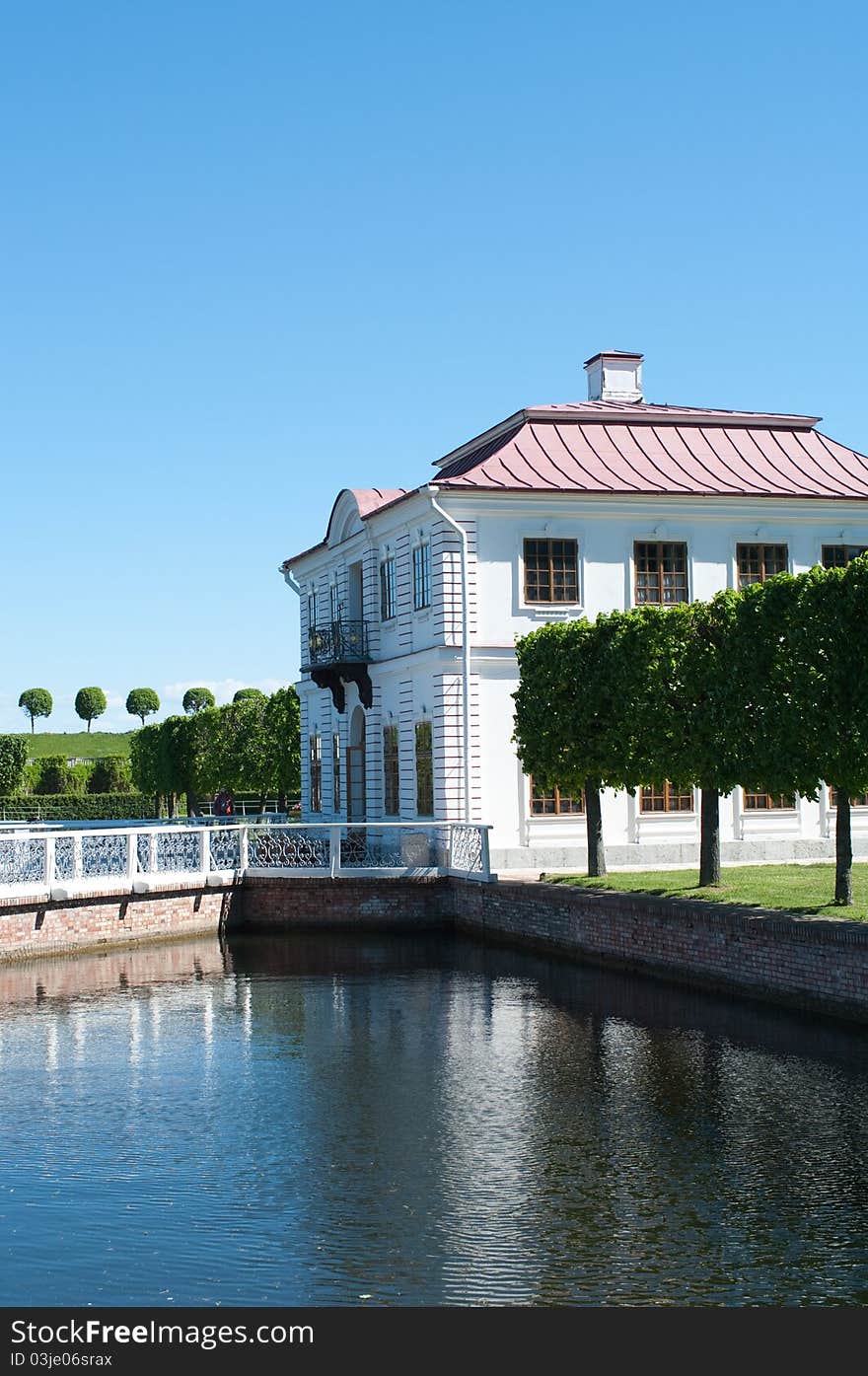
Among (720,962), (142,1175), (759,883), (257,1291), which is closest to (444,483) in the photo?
(759,883)

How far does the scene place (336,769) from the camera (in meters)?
39.4

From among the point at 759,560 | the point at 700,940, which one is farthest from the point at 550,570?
the point at 700,940

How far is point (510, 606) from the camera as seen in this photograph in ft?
104

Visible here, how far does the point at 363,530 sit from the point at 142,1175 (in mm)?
25415

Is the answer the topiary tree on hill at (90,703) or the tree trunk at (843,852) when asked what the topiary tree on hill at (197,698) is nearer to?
the topiary tree on hill at (90,703)

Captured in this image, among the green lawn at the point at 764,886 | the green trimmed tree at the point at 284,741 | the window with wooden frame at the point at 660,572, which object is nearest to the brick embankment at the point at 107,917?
the green lawn at the point at 764,886

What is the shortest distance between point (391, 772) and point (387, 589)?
435 centimetres

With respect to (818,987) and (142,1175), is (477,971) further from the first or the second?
(142,1175)

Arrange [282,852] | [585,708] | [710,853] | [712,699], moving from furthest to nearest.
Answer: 1. [282,852]
2. [585,708]
3. [710,853]
4. [712,699]

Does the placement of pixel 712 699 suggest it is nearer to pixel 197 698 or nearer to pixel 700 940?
pixel 700 940

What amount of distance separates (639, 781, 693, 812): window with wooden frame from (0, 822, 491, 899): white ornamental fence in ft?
13.6

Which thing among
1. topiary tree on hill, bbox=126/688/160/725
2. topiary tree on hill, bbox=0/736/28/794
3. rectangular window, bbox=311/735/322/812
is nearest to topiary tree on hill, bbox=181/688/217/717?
topiary tree on hill, bbox=126/688/160/725

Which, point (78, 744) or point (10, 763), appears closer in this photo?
point (10, 763)

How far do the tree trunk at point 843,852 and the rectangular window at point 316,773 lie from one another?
21504 mm
